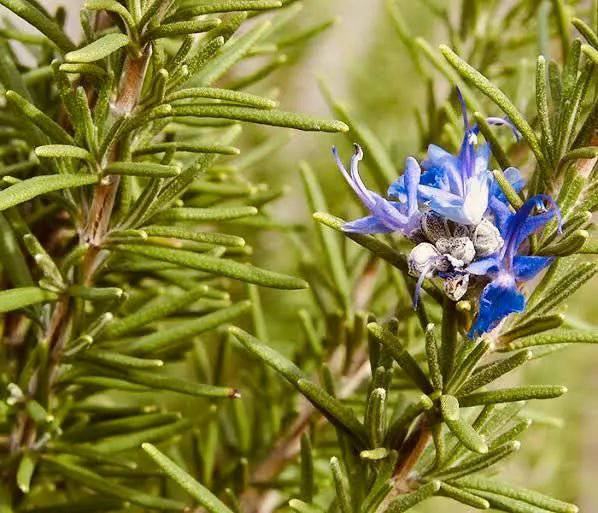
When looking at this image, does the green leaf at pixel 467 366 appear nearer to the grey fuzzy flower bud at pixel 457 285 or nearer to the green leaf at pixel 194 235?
the grey fuzzy flower bud at pixel 457 285

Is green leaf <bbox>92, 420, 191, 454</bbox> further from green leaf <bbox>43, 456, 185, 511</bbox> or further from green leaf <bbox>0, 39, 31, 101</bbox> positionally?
green leaf <bbox>0, 39, 31, 101</bbox>

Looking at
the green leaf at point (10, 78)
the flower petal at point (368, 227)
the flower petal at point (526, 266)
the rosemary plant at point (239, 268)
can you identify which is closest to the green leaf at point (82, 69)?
the rosemary plant at point (239, 268)

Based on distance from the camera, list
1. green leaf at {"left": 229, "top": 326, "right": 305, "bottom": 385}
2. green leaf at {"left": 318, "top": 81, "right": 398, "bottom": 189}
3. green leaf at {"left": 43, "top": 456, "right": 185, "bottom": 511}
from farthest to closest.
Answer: green leaf at {"left": 318, "top": 81, "right": 398, "bottom": 189}
green leaf at {"left": 43, "top": 456, "right": 185, "bottom": 511}
green leaf at {"left": 229, "top": 326, "right": 305, "bottom": 385}

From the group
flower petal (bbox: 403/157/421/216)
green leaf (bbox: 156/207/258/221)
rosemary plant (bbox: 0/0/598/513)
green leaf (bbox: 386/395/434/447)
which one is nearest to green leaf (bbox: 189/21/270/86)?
rosemary plant (bbox: 0/0/598/513)

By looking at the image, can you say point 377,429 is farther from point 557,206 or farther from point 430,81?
point 430,81

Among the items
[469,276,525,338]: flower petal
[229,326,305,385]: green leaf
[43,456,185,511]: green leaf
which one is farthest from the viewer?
[43,456,185,511]: green leaf

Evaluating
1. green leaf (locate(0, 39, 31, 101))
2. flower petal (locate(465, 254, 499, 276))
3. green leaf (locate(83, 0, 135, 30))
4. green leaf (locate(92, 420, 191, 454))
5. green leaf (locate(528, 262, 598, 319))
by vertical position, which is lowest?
green leaf (locate(92, 420, 191, 454))

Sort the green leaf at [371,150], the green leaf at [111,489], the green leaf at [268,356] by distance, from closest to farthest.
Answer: the green leaf at [268,356], the green leaf at [111,489], the green leaf at [371,150]
